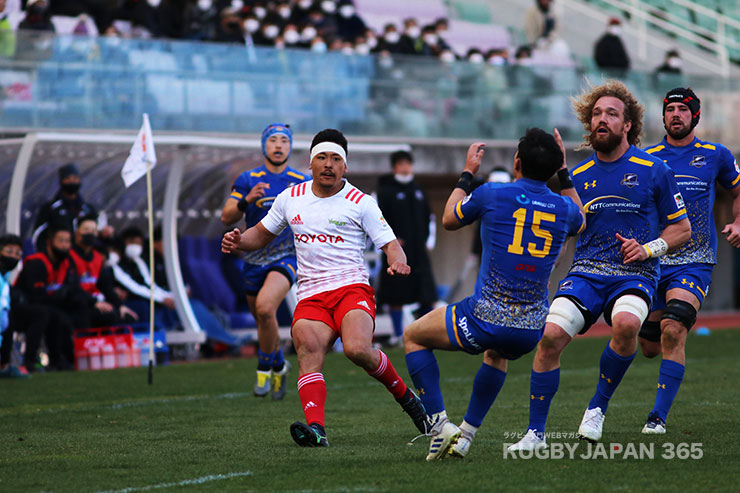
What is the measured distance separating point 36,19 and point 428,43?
850 centimetres

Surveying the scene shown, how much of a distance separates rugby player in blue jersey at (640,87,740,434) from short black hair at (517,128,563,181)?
2.02 m

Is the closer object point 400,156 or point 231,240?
point 231,240

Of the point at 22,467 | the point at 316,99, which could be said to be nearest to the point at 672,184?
the point at 22,467

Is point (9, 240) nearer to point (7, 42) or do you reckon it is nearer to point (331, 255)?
point (7, 42)

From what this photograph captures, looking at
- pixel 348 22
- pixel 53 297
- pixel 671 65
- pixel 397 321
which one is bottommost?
pixel 397 321

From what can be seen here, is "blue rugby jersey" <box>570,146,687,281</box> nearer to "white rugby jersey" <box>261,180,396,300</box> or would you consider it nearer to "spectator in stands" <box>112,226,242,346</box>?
"white rugby jersey" <box>261,180,396,300</box>

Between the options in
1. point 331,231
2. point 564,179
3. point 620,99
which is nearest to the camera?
point 564,179

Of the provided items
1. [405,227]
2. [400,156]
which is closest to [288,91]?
[400,156]

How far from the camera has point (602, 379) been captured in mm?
8203

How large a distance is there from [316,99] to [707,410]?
10.4 metres

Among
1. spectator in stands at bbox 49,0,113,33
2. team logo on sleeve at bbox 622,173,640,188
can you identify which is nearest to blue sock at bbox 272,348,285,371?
team logo on sleeve at bbox 622,173,640,188

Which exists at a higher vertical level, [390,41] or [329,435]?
[390,41]

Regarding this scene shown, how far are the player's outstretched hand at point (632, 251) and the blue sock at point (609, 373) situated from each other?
2.36ft

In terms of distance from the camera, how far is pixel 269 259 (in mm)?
11047
